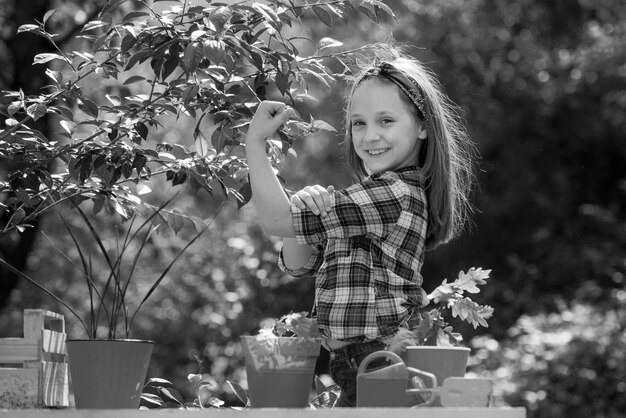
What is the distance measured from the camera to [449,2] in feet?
31.2

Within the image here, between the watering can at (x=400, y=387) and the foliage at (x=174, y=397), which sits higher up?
the watering can at (x=400, y=387)

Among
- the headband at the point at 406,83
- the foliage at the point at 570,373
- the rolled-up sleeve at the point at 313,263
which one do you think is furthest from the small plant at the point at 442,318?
the foliage at the point at 570,373

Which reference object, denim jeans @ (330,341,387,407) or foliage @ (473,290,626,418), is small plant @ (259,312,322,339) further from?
foliage @ (473,290,626,418)

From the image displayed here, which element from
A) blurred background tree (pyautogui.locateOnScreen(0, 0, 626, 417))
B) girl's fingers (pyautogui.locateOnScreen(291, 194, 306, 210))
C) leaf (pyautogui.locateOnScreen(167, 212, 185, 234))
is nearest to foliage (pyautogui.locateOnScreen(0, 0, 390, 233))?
leaf (pyautogui.locateOnScreen(167, 212, 185, 234))

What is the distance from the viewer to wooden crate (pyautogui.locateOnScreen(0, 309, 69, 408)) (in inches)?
84.7

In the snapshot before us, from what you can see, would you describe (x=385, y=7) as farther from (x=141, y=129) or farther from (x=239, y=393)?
(x=239, y=393)

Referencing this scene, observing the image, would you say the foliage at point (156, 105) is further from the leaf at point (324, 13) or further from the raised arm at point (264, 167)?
the raised arm at point (264, 167)

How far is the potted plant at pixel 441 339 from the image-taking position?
187 centimetres

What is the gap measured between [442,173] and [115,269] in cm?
80

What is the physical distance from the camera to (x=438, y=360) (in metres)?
1.87

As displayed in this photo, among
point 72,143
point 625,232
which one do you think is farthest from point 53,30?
point 625,232

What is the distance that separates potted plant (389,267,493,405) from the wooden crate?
0.77 meters

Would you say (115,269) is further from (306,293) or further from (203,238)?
(203,238)

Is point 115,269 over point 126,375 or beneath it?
over
